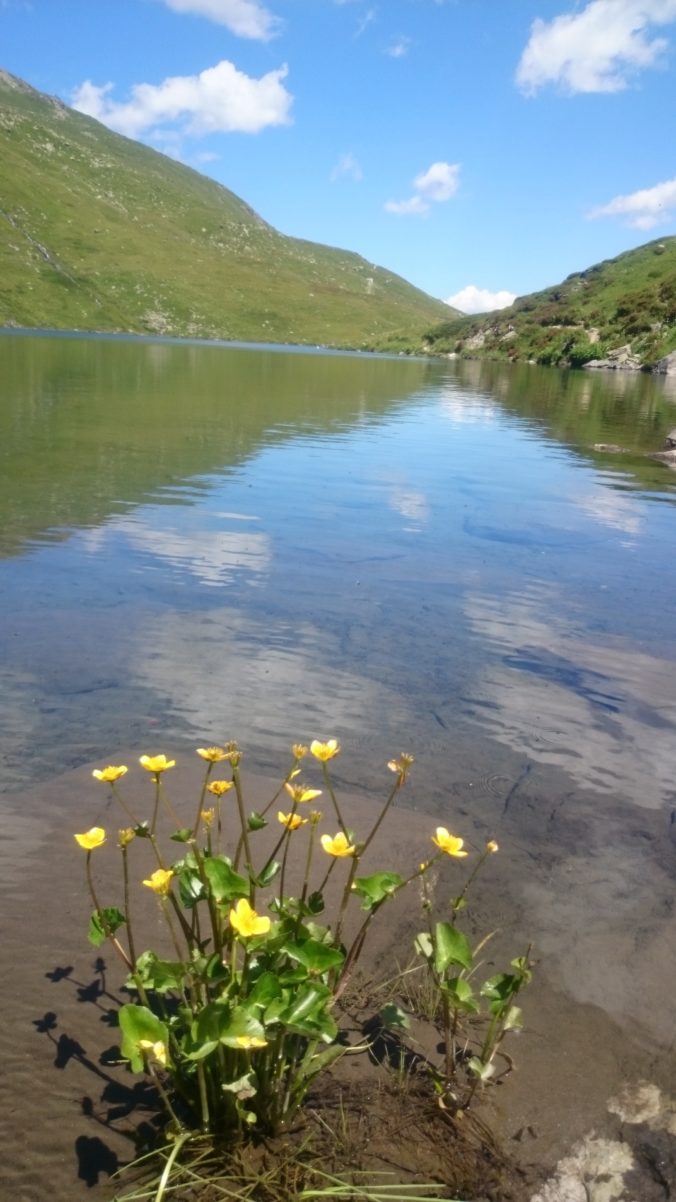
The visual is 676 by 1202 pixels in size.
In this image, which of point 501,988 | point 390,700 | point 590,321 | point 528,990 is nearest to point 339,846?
point 501,988

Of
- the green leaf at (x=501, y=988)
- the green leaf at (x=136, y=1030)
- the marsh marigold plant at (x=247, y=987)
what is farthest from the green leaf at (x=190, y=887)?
the green leaf at (x=501, y=988)

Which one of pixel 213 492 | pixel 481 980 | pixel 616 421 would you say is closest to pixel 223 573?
pixel 213 492

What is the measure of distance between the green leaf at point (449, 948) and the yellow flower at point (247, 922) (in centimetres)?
113

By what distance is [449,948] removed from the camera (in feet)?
11.8

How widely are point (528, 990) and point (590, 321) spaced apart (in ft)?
481

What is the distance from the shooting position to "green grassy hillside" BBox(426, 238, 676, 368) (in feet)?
382

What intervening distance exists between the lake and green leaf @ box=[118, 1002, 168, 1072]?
68 cm

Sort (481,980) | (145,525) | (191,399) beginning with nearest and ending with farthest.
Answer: (481,980)
(145,525)
(191,399)

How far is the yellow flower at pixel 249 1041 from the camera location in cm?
277

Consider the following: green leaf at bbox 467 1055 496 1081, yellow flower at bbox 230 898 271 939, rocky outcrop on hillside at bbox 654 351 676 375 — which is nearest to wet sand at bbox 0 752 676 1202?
green leaf at bbox 467 1055 496 1081

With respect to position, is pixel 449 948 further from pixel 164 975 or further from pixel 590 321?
pixel 590 321

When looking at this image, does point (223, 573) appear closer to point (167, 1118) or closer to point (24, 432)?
point (167, 1118)

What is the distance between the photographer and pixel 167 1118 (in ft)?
10.9

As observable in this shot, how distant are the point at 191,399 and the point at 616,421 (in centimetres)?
2207
